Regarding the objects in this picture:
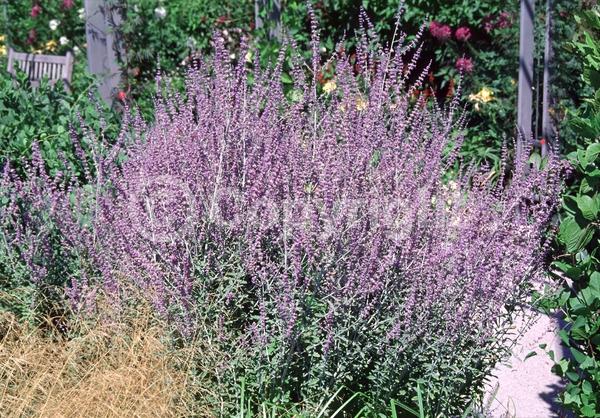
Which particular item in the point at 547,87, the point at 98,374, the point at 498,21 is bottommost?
the point at 98,374

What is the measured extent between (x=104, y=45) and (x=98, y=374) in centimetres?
444

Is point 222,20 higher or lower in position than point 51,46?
higher

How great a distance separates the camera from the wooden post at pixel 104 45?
6723 mm

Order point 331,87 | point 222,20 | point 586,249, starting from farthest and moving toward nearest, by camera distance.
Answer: point 222,20
point 331,87
point 586,249

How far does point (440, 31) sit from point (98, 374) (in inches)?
186

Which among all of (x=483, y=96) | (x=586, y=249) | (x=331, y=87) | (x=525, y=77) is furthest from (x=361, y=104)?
(x=483, y=96)

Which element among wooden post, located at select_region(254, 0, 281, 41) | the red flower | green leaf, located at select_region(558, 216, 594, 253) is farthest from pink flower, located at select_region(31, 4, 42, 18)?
green leaf, located at select_region(558, 216, 594, 253)

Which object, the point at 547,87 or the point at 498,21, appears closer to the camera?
the point at 547,87

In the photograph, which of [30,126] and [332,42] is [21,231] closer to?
[30,126]

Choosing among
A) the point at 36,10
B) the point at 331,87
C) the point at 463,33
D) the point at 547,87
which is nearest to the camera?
the point at 331,87

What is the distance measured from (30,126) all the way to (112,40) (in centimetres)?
270

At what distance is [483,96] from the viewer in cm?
652

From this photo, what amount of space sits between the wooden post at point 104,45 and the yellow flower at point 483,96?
99.4 inches

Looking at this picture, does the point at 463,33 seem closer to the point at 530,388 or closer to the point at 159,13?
the point at 159,13
